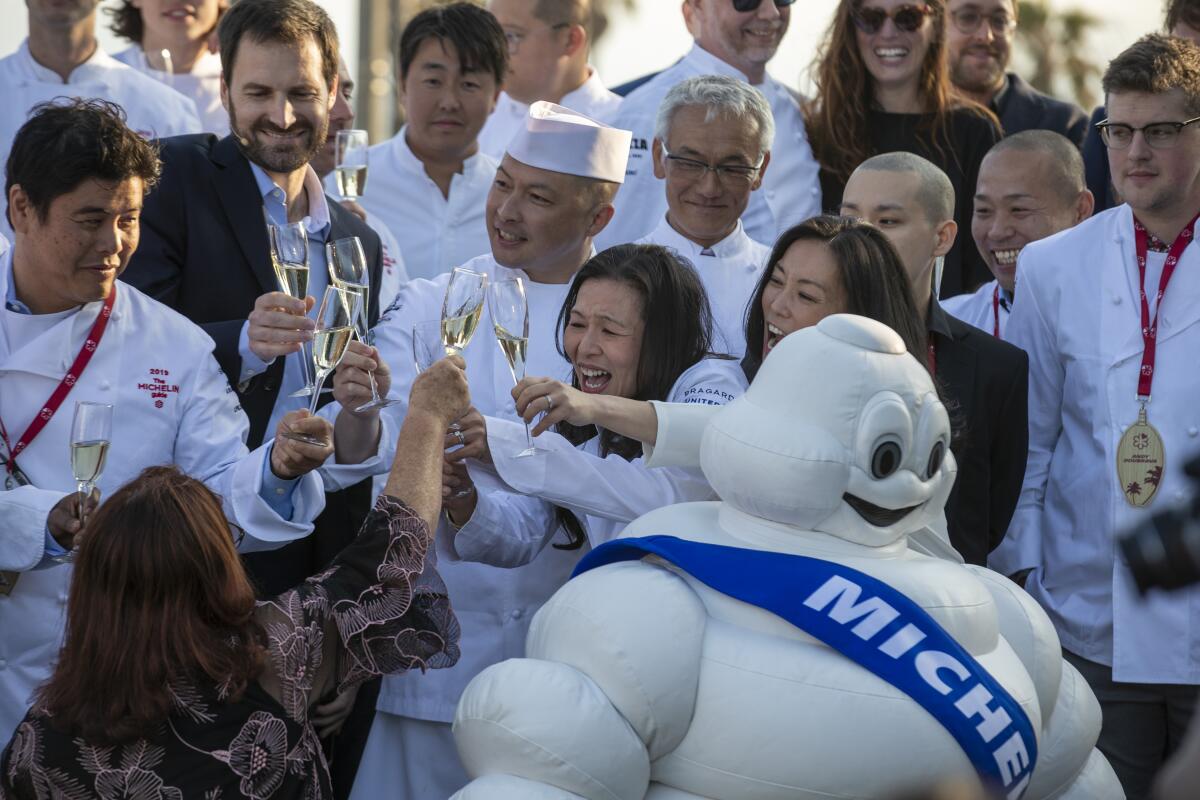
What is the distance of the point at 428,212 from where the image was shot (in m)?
6.48

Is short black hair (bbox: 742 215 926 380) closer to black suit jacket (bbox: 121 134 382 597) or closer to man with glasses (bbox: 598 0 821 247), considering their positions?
black suit jacket (bbox: 121 134 382 597)

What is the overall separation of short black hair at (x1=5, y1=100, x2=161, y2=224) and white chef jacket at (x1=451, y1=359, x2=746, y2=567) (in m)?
1.09

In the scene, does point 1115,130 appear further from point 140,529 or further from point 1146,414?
point 140,529

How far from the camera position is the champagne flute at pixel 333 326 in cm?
370

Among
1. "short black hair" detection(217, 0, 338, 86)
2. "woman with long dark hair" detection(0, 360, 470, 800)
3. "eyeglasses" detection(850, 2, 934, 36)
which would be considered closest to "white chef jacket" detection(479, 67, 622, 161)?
"eyeglasses" detection(850, 2, 934, 36)

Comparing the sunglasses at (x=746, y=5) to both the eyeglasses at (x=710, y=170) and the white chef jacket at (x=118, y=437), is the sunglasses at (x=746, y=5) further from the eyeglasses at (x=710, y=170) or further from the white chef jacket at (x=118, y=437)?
the white chef jacket at (x=118, y=437)

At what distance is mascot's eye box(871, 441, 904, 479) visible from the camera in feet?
10.6

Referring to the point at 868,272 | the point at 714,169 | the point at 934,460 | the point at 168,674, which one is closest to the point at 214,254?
the point at 714,169

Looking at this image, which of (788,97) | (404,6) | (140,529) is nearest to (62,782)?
(140,529)

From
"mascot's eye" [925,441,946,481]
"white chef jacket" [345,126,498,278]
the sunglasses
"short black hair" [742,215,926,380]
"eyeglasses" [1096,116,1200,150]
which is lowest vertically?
"white chef jacket" [345,126,498,278]

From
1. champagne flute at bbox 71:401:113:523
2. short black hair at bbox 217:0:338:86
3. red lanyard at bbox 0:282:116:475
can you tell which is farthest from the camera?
short black hair at bbox 217:0:338:86

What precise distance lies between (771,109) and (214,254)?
213cm

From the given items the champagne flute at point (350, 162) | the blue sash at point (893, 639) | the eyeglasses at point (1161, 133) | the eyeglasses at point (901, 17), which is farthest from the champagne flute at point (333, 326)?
the eyeglasses at point (901, 17)

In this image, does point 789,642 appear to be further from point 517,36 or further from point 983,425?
point 517,36
